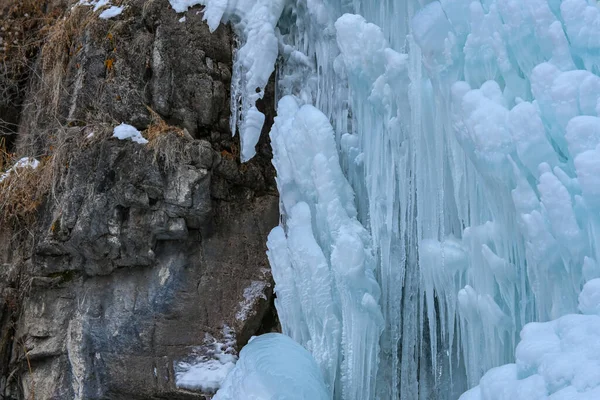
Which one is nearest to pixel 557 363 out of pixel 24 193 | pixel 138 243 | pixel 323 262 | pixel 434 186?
pixel 434 186

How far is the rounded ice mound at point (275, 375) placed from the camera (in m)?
3.03

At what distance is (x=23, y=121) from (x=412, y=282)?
11.5ft

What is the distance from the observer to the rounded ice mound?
9.95 feet

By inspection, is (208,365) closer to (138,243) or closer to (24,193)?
(138,243)

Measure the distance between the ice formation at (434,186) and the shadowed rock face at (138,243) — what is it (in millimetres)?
343

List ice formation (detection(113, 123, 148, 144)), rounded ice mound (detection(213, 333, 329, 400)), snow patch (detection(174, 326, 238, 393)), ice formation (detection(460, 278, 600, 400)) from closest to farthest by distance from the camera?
ice formation (detection(460, 278, 600, 400))
rounded ice mound (detection(213, 333, 329, 400))
snow patch (detection(174, 326, 238, 393))
ice formation (detection(113, 123, 148, 144))

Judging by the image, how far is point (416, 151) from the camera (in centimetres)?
336

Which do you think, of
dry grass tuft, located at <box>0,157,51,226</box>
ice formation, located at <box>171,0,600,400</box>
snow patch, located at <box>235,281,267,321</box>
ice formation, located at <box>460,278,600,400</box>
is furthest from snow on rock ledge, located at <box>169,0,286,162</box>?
ice formation, located at <box>460,278,600,400</box>

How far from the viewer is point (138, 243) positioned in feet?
13.4

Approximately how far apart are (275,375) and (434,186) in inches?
47.4

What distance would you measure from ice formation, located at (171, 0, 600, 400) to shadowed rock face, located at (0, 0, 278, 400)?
34 cm

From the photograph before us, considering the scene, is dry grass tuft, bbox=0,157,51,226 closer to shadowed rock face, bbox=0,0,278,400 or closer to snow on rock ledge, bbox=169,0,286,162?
shadowed rock face, bbox=0,0,278,400

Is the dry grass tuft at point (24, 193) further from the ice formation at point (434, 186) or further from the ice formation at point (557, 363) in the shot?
the ice formation at point (557, 363)

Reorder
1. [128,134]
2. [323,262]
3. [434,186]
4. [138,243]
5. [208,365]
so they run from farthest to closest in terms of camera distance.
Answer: [128,134], [138,243], [208,365], [323,262], [434,186]
